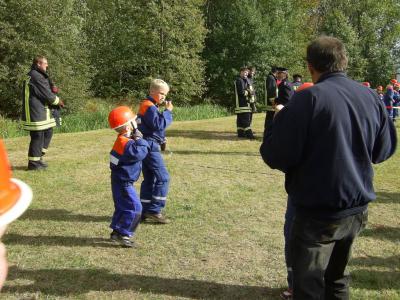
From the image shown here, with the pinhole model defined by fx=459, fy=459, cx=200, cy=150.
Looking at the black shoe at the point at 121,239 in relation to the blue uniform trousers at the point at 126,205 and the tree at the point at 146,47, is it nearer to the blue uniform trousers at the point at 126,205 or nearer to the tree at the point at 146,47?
the blue uniform trousers at the point at 126,205

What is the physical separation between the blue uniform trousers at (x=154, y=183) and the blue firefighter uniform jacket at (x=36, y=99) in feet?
11.9

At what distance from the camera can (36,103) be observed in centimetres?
869

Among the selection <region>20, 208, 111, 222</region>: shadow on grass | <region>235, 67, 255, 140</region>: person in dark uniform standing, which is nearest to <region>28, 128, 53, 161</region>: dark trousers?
<region>20, 208, 111, 222</region>: shadow on grass

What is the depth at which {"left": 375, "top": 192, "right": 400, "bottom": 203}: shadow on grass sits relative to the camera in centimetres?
717

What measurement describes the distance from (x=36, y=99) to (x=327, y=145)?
712cm

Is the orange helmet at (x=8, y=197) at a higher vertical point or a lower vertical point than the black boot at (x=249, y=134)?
higher

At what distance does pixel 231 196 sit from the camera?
24.0 ft

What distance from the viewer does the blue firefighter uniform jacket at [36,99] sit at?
8.55 metres

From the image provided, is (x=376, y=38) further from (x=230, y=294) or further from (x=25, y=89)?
(x=230, y=294)

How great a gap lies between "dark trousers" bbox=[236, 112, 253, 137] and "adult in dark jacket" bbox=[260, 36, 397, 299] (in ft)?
34.1

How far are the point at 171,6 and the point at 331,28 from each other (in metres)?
18.5

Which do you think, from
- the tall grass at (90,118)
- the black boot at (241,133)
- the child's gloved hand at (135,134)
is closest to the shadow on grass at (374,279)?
the child's gloved hand at (135,134)

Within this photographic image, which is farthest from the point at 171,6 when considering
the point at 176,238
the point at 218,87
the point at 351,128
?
the point at 351,128

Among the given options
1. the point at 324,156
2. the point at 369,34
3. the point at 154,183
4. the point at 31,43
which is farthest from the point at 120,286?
the point at 369,34
